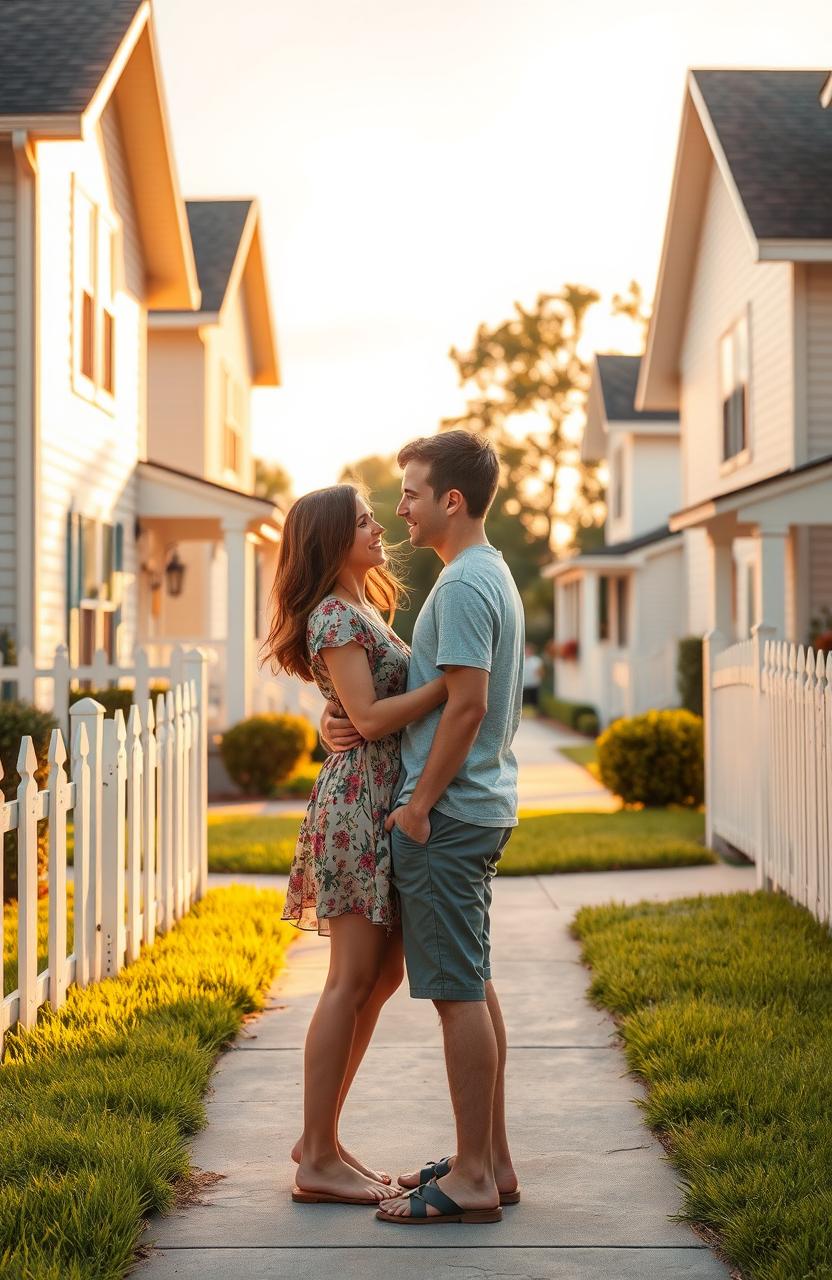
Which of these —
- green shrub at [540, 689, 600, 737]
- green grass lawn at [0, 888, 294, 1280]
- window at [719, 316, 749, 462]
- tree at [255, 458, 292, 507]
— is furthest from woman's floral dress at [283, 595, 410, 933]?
tree at [255, 458, 292, 507]

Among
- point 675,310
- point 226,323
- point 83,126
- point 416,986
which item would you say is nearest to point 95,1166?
point 416,986

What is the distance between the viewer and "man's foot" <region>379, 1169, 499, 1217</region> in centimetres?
385

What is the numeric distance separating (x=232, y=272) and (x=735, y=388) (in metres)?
7.86

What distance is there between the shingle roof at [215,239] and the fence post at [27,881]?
15975 millimetres

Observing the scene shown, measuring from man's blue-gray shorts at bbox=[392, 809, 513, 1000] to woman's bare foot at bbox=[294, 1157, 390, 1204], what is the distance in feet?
1.94

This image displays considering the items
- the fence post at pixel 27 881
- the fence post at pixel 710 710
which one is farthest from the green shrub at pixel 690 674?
the fence post at pixel 27 881

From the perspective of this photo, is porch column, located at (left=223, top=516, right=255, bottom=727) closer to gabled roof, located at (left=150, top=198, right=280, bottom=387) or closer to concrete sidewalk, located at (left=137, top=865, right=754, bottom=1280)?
gabled roof, located at (left=150, top=198, right=280, bottom=387)

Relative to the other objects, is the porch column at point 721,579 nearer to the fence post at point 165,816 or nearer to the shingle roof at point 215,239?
the shingle roof at point 215,239

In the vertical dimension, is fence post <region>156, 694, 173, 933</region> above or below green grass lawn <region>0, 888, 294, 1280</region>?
above

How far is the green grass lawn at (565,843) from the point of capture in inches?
409

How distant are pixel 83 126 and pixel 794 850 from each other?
8.20m

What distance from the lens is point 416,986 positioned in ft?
12.6

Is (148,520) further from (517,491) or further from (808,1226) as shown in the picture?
(517,491)

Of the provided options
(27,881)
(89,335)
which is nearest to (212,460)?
(89,335)
